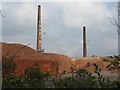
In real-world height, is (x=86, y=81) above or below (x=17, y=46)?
below

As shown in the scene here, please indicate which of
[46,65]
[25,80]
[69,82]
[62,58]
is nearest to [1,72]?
[25,80]

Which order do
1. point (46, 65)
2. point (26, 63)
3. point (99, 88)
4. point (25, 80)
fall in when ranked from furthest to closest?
point (46, 65), point (26, 63), point (25, 80), point (99, 88)

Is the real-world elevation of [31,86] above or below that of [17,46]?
below

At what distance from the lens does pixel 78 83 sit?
6.89 metres

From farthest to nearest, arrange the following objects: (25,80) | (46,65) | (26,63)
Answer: (46,65) → (26,63) → (25,80)

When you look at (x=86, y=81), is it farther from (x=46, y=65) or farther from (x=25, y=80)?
(x=46, y=65)

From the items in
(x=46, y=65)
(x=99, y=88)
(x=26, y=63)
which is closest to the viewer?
(x=99, y=88)

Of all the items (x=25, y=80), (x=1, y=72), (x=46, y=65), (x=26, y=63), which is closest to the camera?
(x=25, y=80)

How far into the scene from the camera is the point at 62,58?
48.9 meters

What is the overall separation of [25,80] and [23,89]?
449mm

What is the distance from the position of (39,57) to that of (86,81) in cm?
3272

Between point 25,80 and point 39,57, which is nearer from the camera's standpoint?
point 25,80

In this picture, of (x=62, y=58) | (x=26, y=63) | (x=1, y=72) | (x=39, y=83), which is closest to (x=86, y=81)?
(x=39, y=83)

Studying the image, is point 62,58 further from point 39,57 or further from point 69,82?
point 69,82
